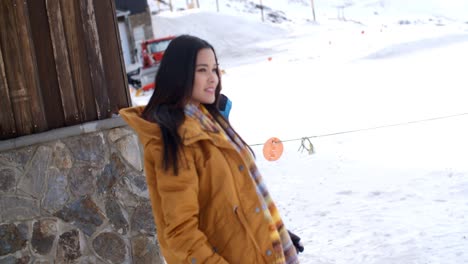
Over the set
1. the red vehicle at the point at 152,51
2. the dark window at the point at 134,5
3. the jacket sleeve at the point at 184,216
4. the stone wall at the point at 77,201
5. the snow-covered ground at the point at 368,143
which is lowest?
the snow-covered ground at the point at 368,143

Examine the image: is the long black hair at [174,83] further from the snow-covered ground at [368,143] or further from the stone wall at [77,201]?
the snow-covered ground at [368,143]

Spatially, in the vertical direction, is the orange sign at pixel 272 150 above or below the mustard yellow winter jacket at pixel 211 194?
below

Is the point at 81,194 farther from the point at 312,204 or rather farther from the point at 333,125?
the point at 333,125

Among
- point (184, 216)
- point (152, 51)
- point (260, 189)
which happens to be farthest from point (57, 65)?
point (152, 51)

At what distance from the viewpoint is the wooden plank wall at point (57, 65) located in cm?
396

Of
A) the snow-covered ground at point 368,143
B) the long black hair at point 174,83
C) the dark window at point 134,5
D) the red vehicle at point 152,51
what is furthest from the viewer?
the dark window at point 134,5

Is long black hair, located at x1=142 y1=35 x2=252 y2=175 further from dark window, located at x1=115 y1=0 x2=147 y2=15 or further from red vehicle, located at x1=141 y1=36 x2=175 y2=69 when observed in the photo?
dark window, located at x1=115 y1=0 x2=147 y2=15

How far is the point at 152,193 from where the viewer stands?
2.04 metres

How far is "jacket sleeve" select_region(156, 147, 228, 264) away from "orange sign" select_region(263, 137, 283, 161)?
5.30 m

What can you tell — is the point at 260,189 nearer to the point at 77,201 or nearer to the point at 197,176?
the point at 197,176

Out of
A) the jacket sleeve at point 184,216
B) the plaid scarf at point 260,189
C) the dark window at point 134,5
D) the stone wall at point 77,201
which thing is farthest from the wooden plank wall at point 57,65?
the dark window at point 134,5

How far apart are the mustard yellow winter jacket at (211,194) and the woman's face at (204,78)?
0.11 metres

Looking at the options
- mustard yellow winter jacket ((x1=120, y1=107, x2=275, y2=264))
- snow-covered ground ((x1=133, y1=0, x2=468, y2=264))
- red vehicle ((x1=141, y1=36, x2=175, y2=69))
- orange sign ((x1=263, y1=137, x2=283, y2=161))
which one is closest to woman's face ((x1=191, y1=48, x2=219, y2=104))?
mustard yellow winter jacket ((x1=120, y1=107, x2=275, y2=264))

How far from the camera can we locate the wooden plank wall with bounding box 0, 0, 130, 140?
3.96 meters
